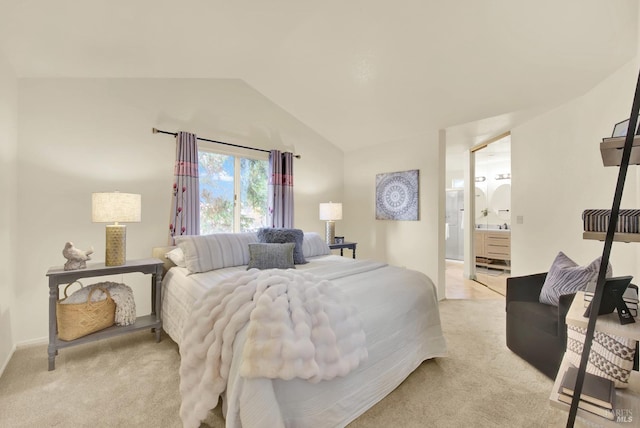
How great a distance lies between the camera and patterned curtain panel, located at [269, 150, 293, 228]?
12.7ft

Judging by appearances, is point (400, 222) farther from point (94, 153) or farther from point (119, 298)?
point (94, 153)

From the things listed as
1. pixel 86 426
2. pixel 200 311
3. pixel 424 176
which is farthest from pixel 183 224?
pixel 424 176

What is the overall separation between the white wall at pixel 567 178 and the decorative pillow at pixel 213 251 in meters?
3.22

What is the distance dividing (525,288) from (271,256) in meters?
2.22

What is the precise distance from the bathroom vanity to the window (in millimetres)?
4500

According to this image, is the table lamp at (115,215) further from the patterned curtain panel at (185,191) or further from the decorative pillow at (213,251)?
the patterned curtain panel at (185,191)

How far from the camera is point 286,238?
9.75 feet

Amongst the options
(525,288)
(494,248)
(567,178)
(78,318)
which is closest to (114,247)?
(78,318)

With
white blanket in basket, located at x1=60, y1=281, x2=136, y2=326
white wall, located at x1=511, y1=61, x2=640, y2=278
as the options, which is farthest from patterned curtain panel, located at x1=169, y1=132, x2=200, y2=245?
white wall, located at x1=511, y1=61, x2=640, y2=278

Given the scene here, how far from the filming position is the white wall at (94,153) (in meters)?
2.47

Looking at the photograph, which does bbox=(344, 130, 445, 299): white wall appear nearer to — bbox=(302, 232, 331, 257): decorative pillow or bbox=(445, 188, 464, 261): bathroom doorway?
bbox=(302, 232, 331, 257): decorative pillow

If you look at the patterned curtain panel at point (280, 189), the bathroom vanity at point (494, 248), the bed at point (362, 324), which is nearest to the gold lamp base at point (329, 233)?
the patterned curtain panel at point (280, 189)

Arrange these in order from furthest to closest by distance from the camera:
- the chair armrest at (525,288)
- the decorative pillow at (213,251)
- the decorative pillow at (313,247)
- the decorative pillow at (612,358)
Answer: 1. the decorative pillow at (313,247)
2. the decorative pillow at (213,251)
3. the chair armrest at (525,288)
4. the decorative pillow at (612,358)

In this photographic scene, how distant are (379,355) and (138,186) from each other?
9.19 feet
